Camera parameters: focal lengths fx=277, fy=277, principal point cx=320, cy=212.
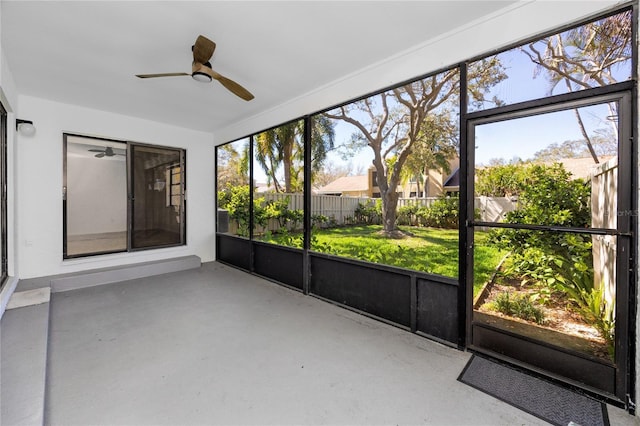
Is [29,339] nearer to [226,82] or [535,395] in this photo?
[226,82]

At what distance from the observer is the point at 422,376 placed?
6.82 ft

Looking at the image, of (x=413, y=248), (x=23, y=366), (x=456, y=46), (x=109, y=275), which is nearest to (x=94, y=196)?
(x=109, y=275)

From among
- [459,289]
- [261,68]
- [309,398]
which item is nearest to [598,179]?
[459,289]

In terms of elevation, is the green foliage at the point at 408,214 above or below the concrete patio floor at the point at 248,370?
above

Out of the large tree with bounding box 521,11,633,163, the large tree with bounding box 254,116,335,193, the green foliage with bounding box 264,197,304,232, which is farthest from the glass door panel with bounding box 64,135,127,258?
the large tree with bounding box 521,11,633,163

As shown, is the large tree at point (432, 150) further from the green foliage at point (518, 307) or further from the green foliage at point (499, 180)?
the green foliage at point (518, 307)

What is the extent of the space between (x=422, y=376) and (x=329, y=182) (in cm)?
246

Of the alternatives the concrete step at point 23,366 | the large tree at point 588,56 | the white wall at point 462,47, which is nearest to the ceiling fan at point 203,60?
the white wall at point 462,47

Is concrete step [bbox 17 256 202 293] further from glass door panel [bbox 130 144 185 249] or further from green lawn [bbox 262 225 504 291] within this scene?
green lawn [bbox 262 225 504 291]

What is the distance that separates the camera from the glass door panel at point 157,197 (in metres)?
5.04

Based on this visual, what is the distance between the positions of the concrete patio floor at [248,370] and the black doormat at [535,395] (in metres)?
0.08

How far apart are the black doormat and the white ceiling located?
2820mm

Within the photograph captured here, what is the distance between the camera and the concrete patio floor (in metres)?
1.70

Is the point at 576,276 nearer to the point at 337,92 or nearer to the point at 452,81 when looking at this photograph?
the point at 452,81
